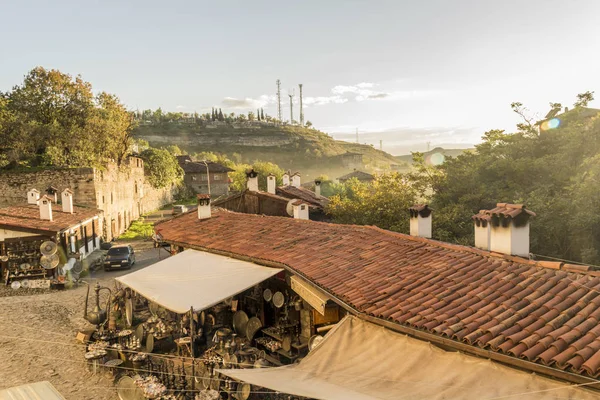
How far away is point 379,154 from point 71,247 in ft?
377

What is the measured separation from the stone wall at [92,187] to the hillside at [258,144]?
177 feet

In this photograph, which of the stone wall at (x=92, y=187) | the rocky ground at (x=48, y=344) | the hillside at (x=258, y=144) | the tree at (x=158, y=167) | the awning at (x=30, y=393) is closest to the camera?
the awning at (x=30, y=393)

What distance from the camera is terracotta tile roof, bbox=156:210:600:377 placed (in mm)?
4676

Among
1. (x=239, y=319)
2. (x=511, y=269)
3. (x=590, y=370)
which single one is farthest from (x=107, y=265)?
(x=590, y=370)

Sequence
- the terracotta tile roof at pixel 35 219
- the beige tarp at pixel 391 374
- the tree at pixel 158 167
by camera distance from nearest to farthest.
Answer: the beige tarp at pixel 391 374
the terracotta tile roof at pixel 35 219
the tree at pixel 158 167

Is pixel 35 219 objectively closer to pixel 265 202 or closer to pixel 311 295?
pixel 265 202

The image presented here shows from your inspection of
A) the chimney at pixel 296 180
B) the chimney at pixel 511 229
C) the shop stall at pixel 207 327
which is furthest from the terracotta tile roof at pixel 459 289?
the chimney at pixel 296 180

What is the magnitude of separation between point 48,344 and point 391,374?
11.2m

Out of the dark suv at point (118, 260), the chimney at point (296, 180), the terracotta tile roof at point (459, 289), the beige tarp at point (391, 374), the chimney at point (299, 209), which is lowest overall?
the dark suv at point (118, 260)

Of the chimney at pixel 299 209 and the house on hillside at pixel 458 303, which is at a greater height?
the chimney at pixel 299 209

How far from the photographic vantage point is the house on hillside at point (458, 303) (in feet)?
14.9

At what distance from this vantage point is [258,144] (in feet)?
332

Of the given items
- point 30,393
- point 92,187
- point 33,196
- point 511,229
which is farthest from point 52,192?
point 511,229

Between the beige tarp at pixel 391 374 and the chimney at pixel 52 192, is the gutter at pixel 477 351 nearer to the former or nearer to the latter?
the beige tarp at pixel 391 374
